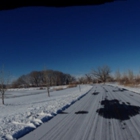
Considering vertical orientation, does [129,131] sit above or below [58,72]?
below

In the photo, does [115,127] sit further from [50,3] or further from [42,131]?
[50,3]

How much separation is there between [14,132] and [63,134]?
85.4 inches

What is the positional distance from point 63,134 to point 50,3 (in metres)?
7.32

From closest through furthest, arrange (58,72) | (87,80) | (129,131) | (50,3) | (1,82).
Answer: (50,3), (129,131), (1,82), (87,80), (58,72)

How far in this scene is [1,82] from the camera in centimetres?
3278

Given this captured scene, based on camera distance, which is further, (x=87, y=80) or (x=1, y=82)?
(x=87, y=80)

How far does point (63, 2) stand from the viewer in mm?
1685

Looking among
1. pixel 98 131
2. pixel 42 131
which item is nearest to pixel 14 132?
pixel 42 131

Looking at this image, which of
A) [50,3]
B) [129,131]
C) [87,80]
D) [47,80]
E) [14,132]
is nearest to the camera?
[50,3]

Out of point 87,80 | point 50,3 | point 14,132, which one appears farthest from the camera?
point 87,80

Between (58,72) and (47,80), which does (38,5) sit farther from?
(58,72)

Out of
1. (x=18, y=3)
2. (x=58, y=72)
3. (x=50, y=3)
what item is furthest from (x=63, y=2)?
(x=58, y=72)

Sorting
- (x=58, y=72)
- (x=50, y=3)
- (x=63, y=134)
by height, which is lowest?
(x=63, y=134)

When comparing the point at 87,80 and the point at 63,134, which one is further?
the point at 87,80
